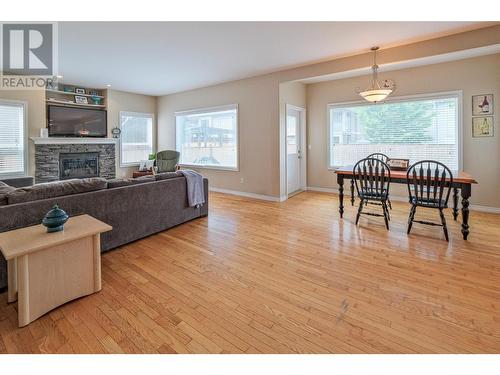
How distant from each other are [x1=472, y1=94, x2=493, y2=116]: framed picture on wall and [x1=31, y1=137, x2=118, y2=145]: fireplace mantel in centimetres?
764

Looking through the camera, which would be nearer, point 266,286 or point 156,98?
point 266,286

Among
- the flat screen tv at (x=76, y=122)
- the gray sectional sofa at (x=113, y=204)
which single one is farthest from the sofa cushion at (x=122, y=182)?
the flat screen tv at (x=76, y=122)

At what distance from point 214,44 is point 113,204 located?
102 inches

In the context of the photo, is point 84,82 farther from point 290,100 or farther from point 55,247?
point 55,247

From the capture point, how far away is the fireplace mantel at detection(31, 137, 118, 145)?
18.1ft

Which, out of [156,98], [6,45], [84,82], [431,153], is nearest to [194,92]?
[156,98]

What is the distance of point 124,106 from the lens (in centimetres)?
704

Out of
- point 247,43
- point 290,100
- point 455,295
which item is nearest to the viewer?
point 455,295

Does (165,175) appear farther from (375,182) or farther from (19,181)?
(19,181)

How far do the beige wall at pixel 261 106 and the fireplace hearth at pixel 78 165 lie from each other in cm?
A: 265

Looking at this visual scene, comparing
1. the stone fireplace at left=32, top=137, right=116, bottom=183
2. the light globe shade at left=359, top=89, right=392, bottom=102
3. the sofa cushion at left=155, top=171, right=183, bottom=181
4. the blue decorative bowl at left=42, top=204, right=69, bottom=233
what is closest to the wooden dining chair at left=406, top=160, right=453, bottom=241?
the light globe shade at left=359, top=89, right=392, bottom=102

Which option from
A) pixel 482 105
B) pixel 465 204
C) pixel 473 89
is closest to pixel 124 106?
pixel 465 204

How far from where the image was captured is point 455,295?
2.05 m

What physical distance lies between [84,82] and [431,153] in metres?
7.42
